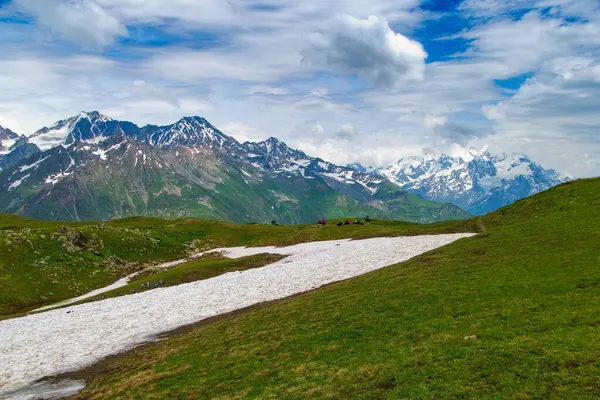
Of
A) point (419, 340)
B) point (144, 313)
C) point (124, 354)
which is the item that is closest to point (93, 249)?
point (144, 313)

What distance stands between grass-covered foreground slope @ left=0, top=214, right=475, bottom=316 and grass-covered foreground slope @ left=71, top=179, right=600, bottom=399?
47.1 metres

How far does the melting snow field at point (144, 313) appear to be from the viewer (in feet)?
135

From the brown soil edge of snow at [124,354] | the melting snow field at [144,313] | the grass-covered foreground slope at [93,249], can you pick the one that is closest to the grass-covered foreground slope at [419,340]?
the brown soil edge of snow at [124,354]

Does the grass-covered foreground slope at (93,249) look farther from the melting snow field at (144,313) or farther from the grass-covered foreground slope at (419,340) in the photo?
the grass-covered foreground slope at (419,340)

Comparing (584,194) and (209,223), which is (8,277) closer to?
(209,223)

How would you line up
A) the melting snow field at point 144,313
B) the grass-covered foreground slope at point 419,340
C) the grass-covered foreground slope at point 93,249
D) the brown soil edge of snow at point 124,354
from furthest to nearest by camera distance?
the grass-covered foreground slope at point 93,249
the melting snow field at point 144,313
the brown soil edge of snow at point 124,354
the grass-covered foreground slope at point 419,340

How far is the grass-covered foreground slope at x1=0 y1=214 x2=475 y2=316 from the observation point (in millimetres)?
82938

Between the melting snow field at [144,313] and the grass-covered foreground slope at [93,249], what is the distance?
20.7 m

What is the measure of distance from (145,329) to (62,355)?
8.68m

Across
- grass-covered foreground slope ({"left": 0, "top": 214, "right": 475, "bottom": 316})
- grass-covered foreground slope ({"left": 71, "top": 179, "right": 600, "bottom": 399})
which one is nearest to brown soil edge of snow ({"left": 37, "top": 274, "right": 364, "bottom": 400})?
grass-covered foreground slope ({"left": 71, "top": 179, "right": 600, "bottom": 399})

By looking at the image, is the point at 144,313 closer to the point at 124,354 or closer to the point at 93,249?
the point at 124,354

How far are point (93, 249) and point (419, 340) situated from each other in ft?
326

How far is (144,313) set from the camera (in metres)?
55.0

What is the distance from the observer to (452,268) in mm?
45438
